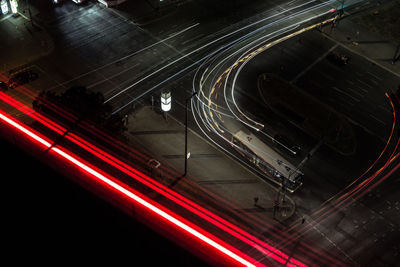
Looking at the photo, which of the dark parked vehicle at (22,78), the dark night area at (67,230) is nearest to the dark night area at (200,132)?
the dark night area at (67,230)

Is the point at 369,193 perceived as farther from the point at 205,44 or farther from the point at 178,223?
the point at 205,44

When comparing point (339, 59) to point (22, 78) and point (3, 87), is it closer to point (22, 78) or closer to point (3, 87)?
point (22, 78)

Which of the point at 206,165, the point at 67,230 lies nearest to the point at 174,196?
the point at 206,165

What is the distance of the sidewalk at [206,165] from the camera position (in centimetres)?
5538

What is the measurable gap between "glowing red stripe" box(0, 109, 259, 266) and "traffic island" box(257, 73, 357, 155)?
2999 cm

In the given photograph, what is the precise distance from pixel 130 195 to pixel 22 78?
35.3 m

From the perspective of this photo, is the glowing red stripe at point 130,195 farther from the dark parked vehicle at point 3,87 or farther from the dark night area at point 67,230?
the dark parked vehicle at point 3,87

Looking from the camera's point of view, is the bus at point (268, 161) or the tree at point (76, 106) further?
the bus at point (268, 161)

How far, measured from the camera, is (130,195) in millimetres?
41562

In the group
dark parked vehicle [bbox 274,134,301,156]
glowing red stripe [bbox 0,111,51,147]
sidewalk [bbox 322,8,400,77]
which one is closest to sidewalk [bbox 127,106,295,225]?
dark parked vehicle [bbox 274,134,301,156]

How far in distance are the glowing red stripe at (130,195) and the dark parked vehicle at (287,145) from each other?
25580mm

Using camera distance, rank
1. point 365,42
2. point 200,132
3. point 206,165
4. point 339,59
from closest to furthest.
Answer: point 206,165
point 200,132
point 339,59
point 365,42

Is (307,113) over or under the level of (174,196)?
over

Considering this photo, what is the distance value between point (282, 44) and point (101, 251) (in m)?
51.1
